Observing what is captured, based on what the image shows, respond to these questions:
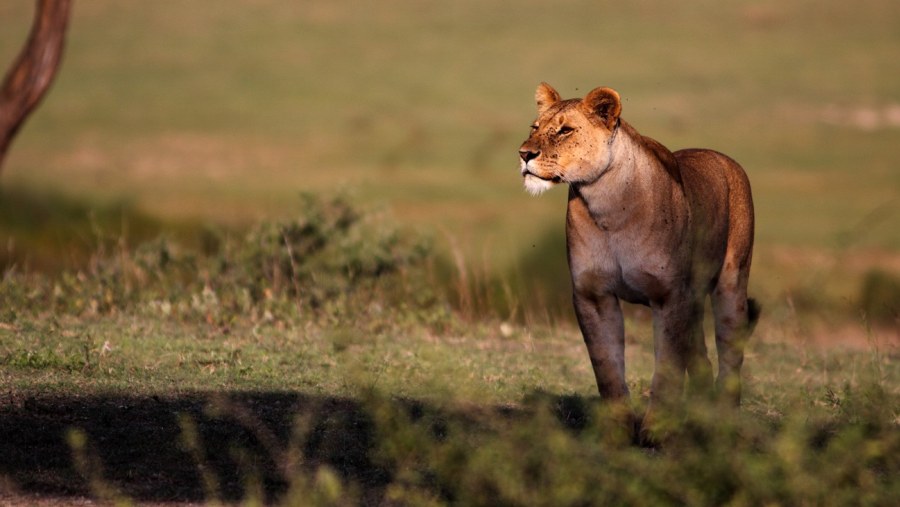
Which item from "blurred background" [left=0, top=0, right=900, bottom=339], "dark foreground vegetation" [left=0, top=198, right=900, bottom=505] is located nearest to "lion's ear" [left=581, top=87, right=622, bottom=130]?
"dark foreground vegetation" [left=0, top=198, right=900, bottom=505]

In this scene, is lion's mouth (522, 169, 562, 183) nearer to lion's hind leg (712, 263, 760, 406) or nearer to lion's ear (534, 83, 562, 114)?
lion's ear (534, 83, 562, 114)

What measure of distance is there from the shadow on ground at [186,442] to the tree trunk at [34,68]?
28.5 ft

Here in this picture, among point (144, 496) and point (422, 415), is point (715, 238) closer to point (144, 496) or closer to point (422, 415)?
point (422, 415)

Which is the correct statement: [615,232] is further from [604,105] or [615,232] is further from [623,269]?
[604,105]

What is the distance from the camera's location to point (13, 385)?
26.1ft

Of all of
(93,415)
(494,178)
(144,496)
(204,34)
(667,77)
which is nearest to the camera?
(144,496)

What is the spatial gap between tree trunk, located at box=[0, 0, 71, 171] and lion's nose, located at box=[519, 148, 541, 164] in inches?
377

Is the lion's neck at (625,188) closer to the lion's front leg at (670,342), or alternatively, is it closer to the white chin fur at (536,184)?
the white chin fur at (536,184)

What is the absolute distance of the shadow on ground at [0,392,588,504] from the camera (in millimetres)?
6500

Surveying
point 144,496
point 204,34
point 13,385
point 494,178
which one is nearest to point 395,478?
point 144,496

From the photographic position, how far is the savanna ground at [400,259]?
248 inches

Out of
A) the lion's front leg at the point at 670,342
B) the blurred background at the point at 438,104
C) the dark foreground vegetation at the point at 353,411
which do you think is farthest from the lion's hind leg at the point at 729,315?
the blurred background at the point at 438,104

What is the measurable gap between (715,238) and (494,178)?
31.0 meters

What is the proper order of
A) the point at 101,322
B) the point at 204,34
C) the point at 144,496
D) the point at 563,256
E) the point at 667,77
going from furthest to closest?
1. the point at 204,34
2. the point at 667,77
3. the point at 563,256
4. the point at 101,322
5. the point at 144,496
